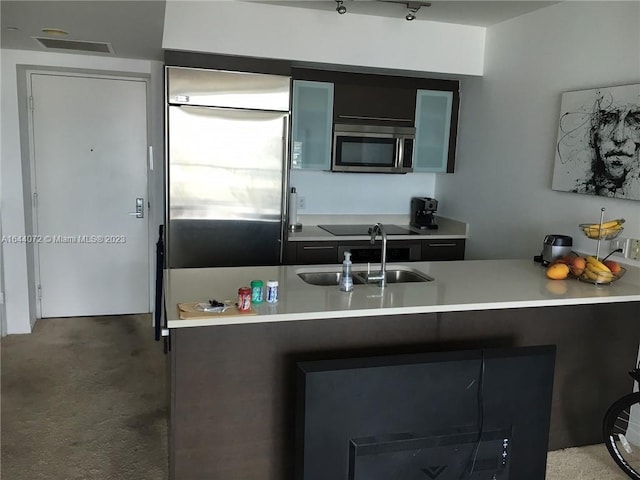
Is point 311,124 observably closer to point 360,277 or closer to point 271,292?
point 360,277

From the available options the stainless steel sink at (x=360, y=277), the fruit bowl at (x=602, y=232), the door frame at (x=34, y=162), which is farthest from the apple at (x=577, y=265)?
the door frame at (x=34, y=162)

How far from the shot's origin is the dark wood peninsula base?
222 cm

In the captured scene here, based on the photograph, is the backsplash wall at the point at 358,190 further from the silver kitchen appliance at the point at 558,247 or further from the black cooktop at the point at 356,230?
the silver kitchen appliance at the point at 558,247

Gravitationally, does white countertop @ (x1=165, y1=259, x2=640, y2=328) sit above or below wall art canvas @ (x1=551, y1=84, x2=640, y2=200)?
below

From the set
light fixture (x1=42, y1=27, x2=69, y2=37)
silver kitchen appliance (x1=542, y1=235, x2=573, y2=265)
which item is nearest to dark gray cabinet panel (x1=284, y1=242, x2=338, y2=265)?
silver kitchen appliance (x1=542, y1=235, x2=573, y2=265)

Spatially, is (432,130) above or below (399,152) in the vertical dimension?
above

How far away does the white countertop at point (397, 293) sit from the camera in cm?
222

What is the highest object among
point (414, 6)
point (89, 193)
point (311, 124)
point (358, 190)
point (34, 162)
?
point (414, 6)

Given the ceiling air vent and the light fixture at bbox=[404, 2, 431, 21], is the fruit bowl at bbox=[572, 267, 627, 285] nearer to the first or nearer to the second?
the light fixture at bbox=[404, 2, 431, 21]

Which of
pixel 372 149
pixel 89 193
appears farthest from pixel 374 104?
pixel 89 193

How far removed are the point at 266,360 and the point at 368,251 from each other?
2.18 m

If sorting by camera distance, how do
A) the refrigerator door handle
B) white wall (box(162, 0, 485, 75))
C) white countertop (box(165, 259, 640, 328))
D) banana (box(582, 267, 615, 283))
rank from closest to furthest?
1. white countertop (box(165, 259, 640, 328))
2. banana (box(582, 267, 615, 283))
3. white wall (box(162, 0, 485, 75))
4. the refrigerator door handle

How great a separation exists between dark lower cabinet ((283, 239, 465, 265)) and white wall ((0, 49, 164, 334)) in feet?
4.95

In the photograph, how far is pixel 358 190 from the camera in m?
4.92
